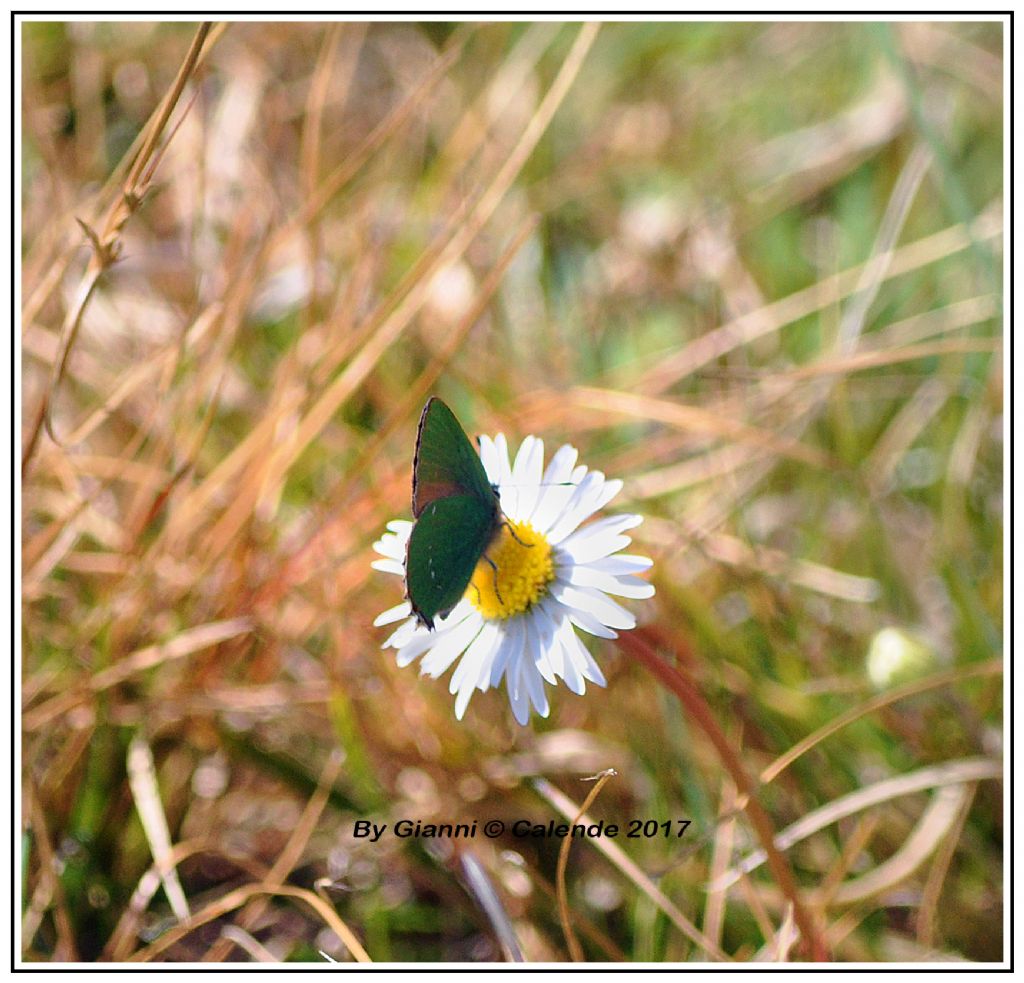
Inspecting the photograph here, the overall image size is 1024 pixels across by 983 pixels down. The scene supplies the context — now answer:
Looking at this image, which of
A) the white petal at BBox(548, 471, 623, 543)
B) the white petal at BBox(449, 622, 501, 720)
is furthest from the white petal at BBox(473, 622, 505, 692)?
the white petal at BBox(548, 471, 623, 543)

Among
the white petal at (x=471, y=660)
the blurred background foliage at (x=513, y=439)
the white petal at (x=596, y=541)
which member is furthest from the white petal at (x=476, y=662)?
the blurred background foliage at (x=513, y=439)

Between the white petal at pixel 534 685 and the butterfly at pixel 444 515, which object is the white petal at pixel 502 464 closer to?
the butterfly at pixel 444 515

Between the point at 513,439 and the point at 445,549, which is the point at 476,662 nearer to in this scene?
the point at 445,549

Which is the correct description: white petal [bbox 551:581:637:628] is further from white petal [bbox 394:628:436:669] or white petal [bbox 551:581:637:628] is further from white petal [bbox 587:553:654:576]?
white petal [bbox 394:628:436:669]

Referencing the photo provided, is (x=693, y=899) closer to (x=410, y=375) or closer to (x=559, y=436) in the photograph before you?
(x=559, y=436)
